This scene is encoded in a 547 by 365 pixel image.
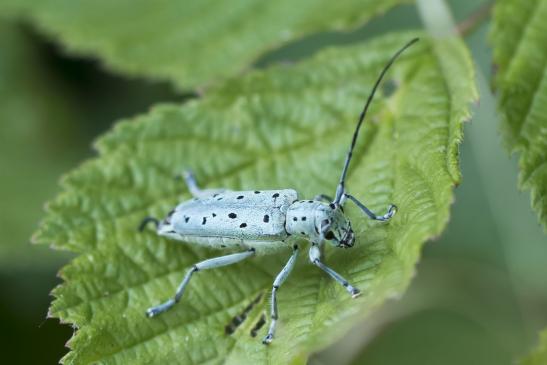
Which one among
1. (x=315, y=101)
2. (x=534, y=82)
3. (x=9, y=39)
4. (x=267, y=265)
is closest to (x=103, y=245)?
(x=267, y=265)

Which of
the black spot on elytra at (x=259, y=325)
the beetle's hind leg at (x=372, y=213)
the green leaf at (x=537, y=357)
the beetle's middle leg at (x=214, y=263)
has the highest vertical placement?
the beetle's middle leg at (x=214, y=263)

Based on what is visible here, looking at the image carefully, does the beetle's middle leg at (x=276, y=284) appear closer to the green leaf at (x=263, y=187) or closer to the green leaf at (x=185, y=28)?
the green leaf at (x=263, y=187)

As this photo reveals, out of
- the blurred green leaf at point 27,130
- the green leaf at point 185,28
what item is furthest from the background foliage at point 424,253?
the green leaf at point 185,28

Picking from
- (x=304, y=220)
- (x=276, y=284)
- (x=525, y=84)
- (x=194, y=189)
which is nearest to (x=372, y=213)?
(x=304, y=220)

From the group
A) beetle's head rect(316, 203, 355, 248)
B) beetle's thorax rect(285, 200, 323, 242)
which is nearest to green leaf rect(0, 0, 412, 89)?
beetle's thorax rect(285, 200, 323, 242)

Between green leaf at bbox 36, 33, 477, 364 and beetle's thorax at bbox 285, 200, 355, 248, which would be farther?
beetle's thorax at bbox 285, 200, 355, 248

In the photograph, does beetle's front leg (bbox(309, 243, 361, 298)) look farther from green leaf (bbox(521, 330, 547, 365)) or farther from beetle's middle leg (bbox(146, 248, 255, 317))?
green leaf (bbox(521, 330, 547, 365))
